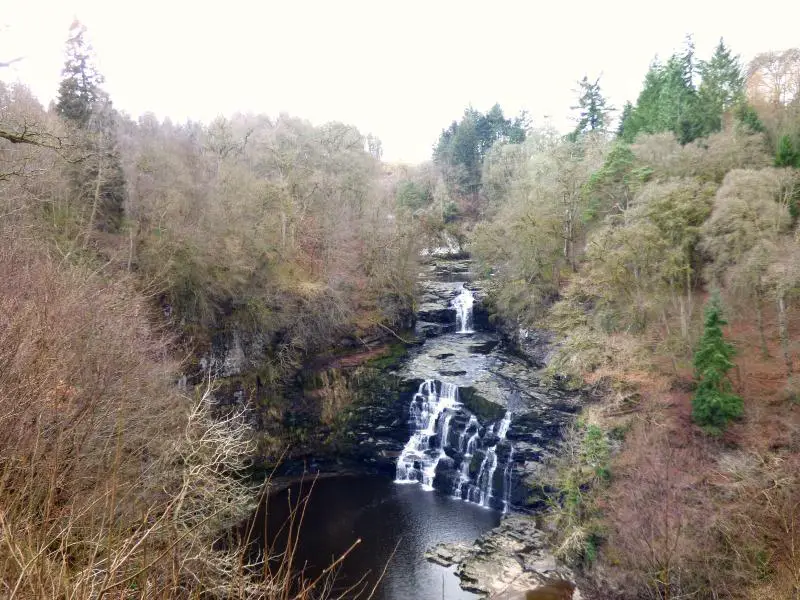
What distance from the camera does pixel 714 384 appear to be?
1592 cm

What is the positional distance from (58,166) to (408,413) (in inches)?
722

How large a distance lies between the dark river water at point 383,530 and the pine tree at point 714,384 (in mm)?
9038

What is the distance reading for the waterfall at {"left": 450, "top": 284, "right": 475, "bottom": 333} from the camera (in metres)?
32.2

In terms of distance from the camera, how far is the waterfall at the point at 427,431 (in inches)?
929

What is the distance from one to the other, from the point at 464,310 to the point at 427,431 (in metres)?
10.4

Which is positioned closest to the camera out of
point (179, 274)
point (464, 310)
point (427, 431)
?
point (179, 274)

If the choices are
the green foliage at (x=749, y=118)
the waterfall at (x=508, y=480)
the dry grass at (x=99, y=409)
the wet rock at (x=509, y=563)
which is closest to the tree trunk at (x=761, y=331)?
the green foliage at (x=749, y=118)

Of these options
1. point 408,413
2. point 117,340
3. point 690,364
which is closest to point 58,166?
point 117,340

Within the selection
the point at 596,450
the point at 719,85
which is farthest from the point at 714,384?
the point at 719,85

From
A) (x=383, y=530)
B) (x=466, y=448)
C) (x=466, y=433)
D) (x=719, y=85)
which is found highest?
(x=719, y=85)

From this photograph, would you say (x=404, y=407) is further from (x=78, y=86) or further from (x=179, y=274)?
(x=78, y=86)

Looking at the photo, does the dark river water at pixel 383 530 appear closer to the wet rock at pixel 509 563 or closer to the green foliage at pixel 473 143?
the wet rock at pixel 509 563

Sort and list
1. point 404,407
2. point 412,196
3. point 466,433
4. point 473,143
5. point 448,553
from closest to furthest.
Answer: point 448,553
point 466,433
point 404,407
point 412,196
point 473,143

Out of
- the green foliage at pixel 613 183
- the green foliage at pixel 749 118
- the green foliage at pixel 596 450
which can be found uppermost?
the green foliage at pixel 749 118
